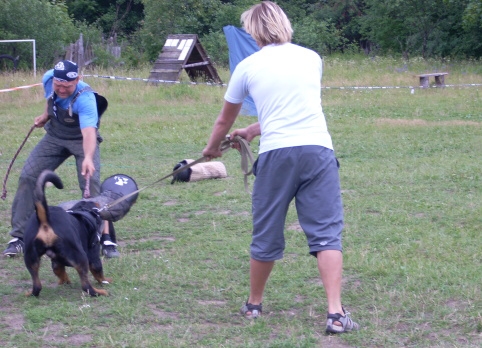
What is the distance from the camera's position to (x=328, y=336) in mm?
3916

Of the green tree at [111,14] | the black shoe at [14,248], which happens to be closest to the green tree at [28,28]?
the green tree at [111,14]

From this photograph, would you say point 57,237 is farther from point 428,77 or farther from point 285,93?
point 428,77

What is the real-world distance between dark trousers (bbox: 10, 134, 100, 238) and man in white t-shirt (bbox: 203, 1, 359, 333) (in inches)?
78.0

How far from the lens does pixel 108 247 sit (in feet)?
19.0

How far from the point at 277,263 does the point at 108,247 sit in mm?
1408

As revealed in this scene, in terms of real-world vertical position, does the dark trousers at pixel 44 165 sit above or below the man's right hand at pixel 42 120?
below

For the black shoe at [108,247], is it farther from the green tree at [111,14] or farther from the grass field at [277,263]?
the green tree at [111,14]

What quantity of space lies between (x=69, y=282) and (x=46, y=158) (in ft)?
3.90

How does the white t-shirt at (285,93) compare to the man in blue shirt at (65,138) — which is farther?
the man in blue shirt at (65,138)

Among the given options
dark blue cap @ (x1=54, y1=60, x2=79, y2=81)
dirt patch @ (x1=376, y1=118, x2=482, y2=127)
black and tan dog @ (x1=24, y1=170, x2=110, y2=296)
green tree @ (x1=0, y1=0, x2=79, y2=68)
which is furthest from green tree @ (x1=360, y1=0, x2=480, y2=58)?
black and tan dog @ (x1=24, y1=170, x2=110, y2=296)

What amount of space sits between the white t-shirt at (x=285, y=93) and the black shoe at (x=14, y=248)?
285 cm

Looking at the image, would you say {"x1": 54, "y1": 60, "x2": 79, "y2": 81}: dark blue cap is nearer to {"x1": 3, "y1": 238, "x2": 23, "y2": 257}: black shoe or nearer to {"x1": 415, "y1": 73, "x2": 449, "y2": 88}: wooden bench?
{"x1": 3, "y1": 238, "x2": 23, "y2": 257}: black shoe

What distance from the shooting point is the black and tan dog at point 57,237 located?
4.37m

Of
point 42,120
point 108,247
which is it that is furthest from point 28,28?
point 108,247
